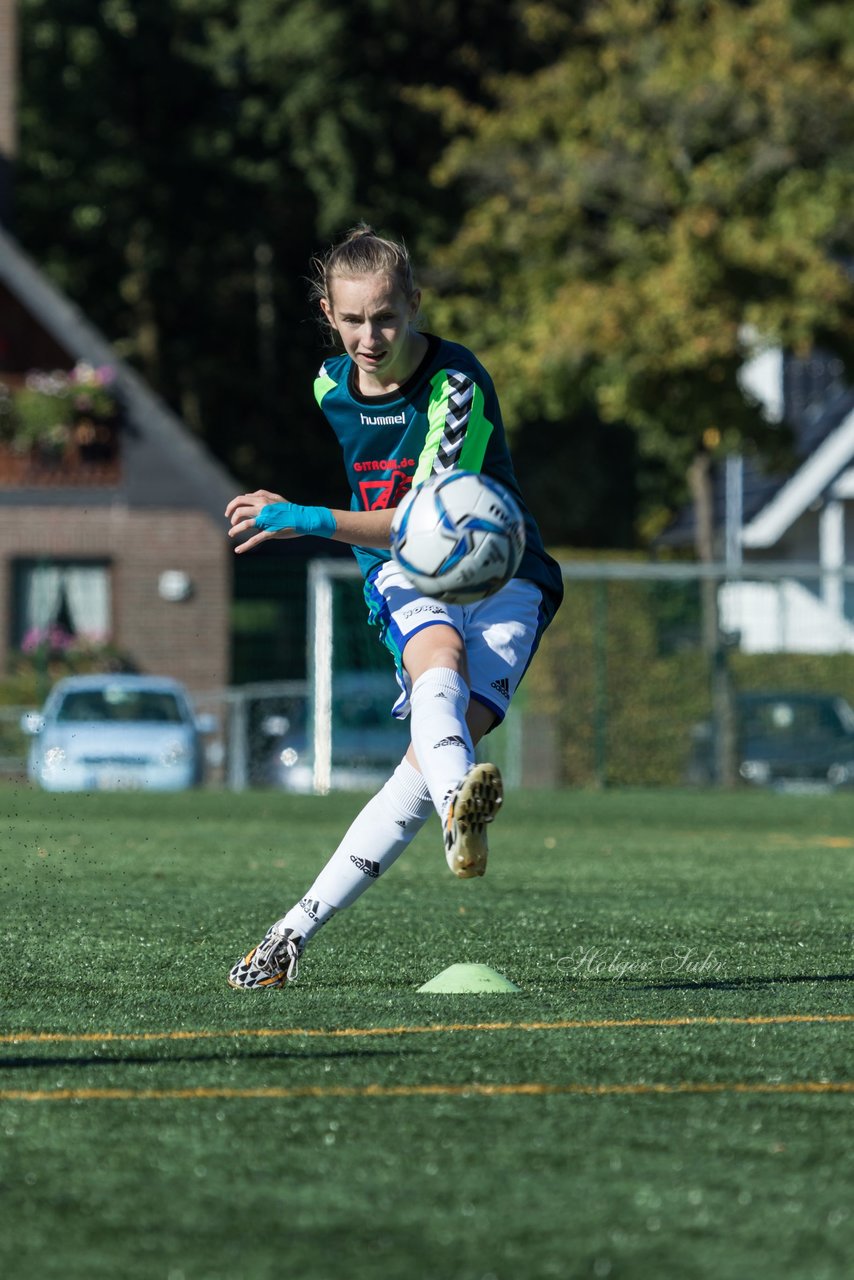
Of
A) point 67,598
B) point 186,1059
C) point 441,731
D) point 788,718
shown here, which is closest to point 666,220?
point 788,718

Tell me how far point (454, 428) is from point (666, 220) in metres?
19.0

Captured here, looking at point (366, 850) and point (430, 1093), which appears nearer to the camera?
point (430, 1093)

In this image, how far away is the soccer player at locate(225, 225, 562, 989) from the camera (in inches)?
222

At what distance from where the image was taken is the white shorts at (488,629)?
227 inches

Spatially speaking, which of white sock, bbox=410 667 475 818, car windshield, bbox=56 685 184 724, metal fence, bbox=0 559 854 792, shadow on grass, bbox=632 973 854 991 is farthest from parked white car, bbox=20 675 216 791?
white sock, bbox=410 667 475 818

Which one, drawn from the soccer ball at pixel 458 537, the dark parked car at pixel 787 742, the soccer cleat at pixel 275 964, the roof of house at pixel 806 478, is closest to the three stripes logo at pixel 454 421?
the soccer ball at pixel 458 537

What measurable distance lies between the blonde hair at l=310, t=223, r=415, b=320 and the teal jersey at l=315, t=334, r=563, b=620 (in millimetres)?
215

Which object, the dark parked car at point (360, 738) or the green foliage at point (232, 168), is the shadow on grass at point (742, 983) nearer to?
the dark parked car at point (360, 738)

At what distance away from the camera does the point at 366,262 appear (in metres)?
5.67

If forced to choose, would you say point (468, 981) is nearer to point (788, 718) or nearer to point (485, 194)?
point (788, 718)

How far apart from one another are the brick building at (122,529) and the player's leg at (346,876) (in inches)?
916

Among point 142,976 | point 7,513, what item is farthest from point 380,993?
point 7,513

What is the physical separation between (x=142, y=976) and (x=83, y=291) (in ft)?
114

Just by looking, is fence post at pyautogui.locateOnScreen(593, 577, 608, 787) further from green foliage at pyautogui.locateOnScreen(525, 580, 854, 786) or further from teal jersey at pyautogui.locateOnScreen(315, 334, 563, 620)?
teal jersey at pyautogui.locateOnScreen(315, 334, 563, 620)
